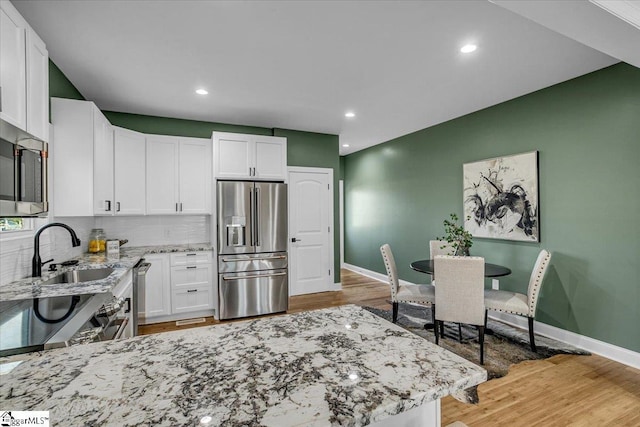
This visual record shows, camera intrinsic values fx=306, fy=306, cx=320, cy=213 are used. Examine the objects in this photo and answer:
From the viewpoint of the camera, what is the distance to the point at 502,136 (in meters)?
3.79

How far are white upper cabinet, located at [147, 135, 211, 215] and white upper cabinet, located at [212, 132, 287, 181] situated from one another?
316 mm

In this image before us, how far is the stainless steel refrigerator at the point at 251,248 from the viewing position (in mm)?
3902

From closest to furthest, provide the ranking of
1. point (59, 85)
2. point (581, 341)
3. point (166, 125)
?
point (59, 85), point (581, 341), point (166, 125)

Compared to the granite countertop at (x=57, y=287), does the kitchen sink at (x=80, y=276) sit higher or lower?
lower

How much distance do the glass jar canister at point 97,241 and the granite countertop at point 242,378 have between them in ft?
10.6

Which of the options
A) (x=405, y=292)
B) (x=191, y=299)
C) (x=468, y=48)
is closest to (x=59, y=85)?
(x=191, y=299)

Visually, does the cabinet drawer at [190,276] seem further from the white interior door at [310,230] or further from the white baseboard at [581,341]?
the white baseboard at [581,341]

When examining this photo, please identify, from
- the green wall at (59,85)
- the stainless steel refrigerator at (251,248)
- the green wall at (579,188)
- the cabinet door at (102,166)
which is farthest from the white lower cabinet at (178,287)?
the green wall at (579,188)

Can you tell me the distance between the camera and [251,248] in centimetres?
402

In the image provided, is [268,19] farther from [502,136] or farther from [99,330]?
[502,136]

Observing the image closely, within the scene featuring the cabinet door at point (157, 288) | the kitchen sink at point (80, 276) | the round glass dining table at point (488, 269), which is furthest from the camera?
the cabinet door at point (157, 288)

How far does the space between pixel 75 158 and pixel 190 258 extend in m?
1.71

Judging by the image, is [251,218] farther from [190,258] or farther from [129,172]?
[129,172]

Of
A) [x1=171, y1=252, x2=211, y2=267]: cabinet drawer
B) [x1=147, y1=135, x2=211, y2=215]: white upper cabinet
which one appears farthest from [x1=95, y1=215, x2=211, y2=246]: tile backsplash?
[x1=171, y1=252, x2=211, y2=267]: cabinet drawer
